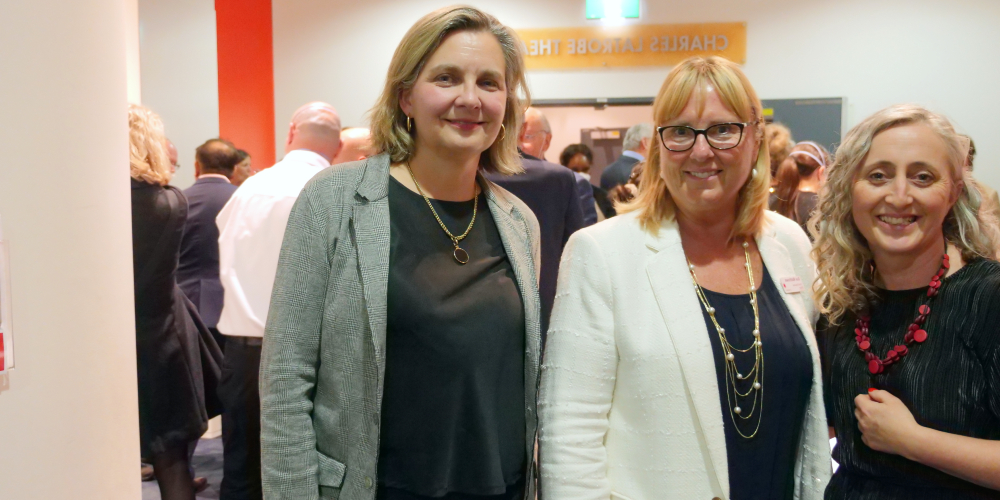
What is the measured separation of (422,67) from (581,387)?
0.75 meters

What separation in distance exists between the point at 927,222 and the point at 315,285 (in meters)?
1.23

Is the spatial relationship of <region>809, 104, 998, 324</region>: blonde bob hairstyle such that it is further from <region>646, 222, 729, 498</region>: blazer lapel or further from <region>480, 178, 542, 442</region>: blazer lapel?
<region>480, 178, 542, 442</region>: blazer lapel

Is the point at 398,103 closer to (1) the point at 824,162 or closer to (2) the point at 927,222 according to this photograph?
(2) the point at 927,222

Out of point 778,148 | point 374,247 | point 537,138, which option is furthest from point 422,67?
point 778,148

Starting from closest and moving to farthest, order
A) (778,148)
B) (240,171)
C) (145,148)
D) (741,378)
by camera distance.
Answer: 1. (741,378)
2. (145,148)
3. (778,148)
4. (240,171)

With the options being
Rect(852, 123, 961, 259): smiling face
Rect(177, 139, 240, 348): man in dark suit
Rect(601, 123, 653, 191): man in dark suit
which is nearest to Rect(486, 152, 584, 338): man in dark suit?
Rect(852, 123, 961, 259): smiling face

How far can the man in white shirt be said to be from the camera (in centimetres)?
324

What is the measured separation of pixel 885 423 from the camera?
1.51 metres

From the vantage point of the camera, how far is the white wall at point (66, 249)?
1292mm

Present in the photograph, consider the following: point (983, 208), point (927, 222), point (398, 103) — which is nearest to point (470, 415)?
point (398, 103)

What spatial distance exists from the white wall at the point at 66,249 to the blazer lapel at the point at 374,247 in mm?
574

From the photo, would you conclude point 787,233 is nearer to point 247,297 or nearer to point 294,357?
point 294,357

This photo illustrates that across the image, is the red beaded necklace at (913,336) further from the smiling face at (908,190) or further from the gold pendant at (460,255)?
the gold pendant at (460,255)

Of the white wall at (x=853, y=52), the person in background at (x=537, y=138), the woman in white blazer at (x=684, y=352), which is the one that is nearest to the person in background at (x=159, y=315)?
the person in background at (x=537, y=138)
